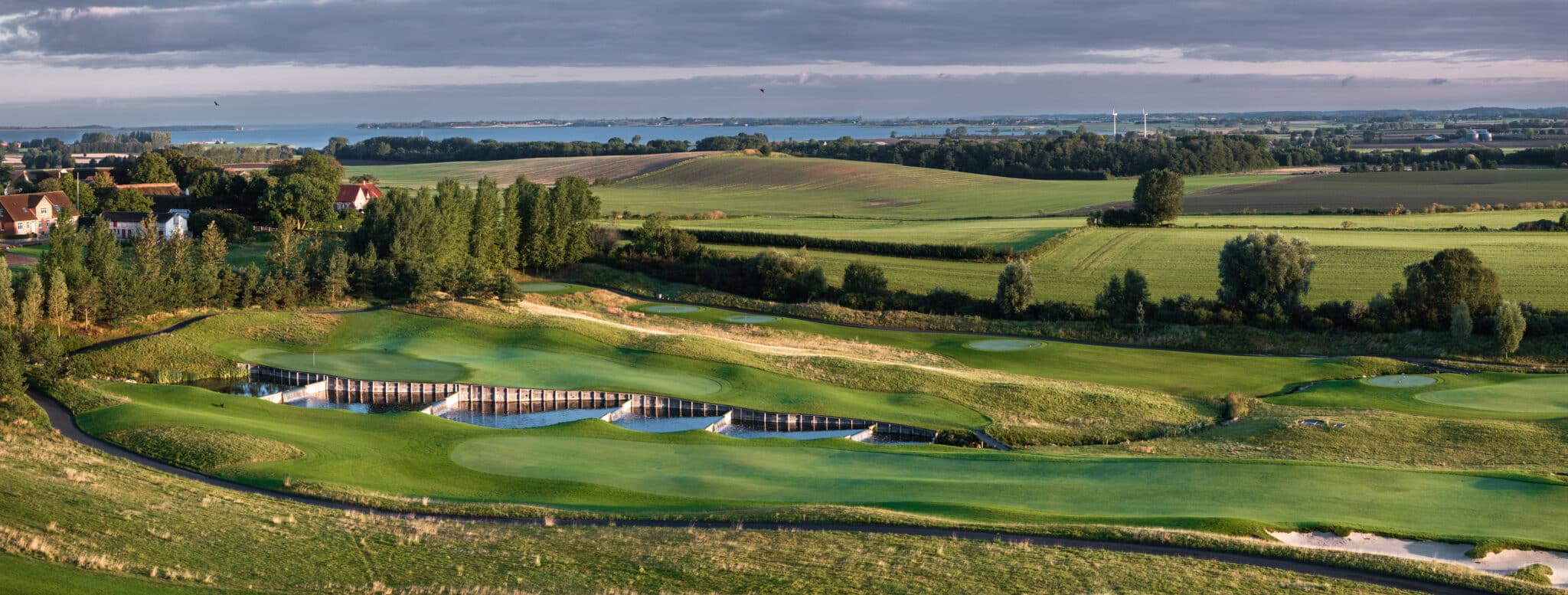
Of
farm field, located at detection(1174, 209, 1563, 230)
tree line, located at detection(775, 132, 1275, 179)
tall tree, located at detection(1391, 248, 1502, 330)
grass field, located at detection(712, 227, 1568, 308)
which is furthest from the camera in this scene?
tree line, located at detection(775, 132, 1275, 179)

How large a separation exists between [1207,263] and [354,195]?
66.7 meters

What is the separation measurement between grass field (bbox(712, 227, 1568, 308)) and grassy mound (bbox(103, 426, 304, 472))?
39172 mm

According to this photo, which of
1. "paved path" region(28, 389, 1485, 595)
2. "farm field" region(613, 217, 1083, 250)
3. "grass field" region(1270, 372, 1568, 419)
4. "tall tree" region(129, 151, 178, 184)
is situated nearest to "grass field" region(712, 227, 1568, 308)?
"farm field" region(613, 217, 1083, 250)

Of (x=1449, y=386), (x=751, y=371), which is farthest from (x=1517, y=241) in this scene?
(x=751, y=371)

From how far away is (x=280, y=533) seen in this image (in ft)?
73.8

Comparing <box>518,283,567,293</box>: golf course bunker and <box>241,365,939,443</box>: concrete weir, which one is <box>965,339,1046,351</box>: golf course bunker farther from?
<box>518,283,567,293</box>: golf course bunker

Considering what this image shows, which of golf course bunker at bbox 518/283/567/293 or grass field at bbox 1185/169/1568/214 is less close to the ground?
grass field at bbox 1185/169/1568/214

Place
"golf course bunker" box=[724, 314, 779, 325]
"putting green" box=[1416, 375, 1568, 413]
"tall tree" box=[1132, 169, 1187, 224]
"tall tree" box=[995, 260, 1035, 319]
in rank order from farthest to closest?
"tall tree" box=[1132, 169, 1187, 224], "golf course bunker" box=[724, 314, 779, 325], "tall tree" box=[995, 260, 1035, 319], "putting green" box=[1416, 375, 1568, 413]

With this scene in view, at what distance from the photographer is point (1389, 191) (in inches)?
4006

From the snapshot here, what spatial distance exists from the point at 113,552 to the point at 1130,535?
17.5 metres

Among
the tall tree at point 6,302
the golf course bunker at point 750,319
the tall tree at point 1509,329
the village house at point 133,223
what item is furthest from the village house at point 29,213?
the tall tree at point 1509,329

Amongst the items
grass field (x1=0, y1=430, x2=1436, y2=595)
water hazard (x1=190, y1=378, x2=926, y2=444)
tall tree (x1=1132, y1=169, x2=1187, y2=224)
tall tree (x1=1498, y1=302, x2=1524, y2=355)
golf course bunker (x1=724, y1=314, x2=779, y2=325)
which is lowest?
water hazard (x1=190, y1=378, x2=926, y2=444)

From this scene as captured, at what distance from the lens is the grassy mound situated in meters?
29.4

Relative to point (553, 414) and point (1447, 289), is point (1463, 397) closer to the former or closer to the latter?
point (1447, 289)
